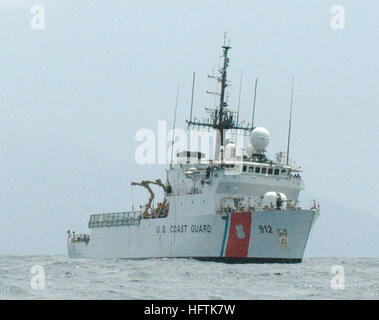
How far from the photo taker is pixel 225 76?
5566 centimetres

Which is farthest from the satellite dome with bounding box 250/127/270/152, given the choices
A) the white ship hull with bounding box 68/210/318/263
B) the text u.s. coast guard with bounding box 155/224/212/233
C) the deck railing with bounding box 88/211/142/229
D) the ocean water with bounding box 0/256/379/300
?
the ocean water with bounding box 0/256/379/300

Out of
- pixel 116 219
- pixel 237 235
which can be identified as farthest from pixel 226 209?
pixel 116 219

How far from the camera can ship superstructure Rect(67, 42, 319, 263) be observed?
47344 millimetres

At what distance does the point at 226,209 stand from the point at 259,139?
6300 millimetres

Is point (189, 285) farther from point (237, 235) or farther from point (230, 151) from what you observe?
point (230, 151)

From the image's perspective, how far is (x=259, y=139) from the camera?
52.3 metres

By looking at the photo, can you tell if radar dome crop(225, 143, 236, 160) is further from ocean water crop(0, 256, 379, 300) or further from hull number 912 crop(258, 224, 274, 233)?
ocean water crop(0, 256, 379, 300)

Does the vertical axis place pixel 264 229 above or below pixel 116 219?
above

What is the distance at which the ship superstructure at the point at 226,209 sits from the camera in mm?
47344

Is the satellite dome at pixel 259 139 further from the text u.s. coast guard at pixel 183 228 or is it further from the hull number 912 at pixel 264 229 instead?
the hull number 912 at pixel 264 229

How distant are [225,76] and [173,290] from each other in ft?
97.7

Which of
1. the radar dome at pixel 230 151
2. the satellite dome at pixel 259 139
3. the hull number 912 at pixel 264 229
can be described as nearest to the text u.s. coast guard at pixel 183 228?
the hull number 912 at pixel 264 229
